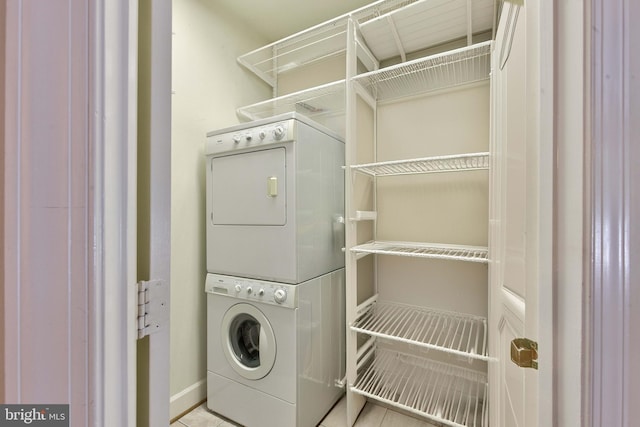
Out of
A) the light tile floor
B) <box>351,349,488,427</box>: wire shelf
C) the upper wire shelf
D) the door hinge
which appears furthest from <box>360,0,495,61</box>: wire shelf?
the light tile floor

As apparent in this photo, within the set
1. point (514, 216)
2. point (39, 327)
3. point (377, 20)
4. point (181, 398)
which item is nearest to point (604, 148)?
point (514, 216)

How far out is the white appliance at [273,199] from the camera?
4.79 ft

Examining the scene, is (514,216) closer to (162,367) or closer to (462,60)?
(162,367)

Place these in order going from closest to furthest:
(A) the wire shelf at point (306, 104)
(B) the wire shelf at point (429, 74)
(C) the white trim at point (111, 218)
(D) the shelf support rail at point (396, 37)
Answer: (C) the white trim at point (111, 218) < (B) the wire shelf at point (429, 74) < (D) the shelf support rail at point (396, 37) < (A) the wire shelf at point (306, 104)

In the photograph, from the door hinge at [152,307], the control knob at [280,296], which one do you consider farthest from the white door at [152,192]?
the control knob at [280,296]

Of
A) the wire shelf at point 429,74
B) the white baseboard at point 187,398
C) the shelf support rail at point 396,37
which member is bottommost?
the white baseboard at point 187,398

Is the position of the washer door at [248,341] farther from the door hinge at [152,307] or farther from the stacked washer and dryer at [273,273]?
the door hinge at [152,307]

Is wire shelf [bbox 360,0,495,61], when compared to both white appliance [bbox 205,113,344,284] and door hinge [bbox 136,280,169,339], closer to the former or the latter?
white appliance [bbox 205,113,344,284]

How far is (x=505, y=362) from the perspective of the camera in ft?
3.06

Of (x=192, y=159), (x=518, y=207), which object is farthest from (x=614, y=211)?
(x=192, y=159)

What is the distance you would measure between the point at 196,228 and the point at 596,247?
74.6 inches

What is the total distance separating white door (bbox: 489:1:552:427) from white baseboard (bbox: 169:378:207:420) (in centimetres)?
169

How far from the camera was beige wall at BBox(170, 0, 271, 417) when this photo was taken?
1.68 m

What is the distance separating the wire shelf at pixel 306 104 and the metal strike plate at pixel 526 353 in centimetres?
165
